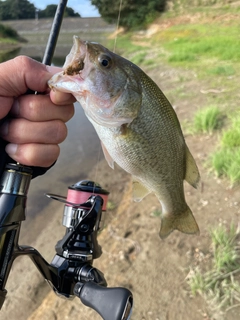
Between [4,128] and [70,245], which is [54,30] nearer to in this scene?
[4,128]

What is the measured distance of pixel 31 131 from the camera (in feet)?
3.83

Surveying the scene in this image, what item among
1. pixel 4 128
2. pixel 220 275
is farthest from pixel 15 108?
pixel 220 275

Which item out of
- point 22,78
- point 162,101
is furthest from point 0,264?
point 162,101

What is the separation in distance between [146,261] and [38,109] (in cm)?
209

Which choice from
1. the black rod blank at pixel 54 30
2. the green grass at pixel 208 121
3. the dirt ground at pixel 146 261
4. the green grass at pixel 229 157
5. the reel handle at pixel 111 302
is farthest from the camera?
the green grass at pixel 208 121

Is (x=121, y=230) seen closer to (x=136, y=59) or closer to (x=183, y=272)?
(x=183, y=272)

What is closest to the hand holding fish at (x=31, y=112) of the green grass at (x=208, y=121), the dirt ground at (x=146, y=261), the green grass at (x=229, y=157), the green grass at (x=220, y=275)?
the dirt ground at (x=146, y=261)

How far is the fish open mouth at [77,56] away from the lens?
3.62 feet

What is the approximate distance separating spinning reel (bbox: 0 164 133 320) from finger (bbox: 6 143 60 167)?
0.03m

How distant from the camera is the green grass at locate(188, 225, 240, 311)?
7.38 feet

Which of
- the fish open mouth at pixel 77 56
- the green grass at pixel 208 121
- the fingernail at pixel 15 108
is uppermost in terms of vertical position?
the green grass at pixel 208 121

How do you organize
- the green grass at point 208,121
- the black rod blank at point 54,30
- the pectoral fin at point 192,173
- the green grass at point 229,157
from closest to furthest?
the pectoral fin at point 192,173 < the black rod blank at point 54,30 < the green grass at point 229,157 < the green grass at point 208,121

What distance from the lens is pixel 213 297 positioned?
7.50 ft

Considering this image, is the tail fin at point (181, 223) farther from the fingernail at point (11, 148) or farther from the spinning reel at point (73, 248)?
the fingernail at point (11, 148)
